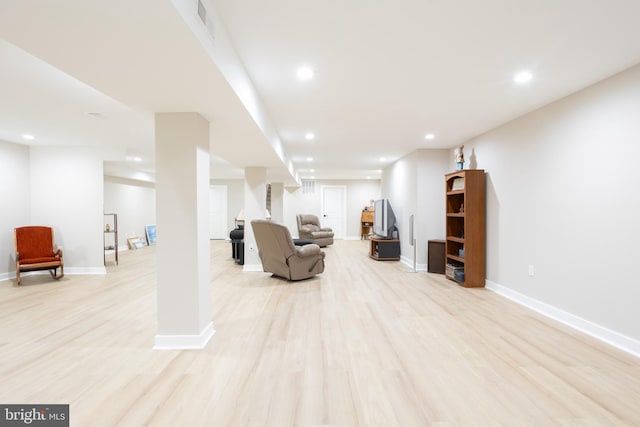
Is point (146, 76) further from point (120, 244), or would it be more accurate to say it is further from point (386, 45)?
point (120, 244)

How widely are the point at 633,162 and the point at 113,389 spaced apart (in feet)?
14.4

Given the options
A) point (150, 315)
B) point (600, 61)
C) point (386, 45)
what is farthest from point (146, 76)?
point (600, 61)

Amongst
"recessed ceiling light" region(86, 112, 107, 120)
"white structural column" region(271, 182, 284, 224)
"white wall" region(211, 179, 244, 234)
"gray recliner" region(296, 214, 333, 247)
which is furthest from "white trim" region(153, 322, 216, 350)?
"white wall" region(211, 179, 244, 234)

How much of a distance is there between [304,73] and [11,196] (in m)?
5.77

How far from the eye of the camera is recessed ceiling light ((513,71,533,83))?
8.75ft

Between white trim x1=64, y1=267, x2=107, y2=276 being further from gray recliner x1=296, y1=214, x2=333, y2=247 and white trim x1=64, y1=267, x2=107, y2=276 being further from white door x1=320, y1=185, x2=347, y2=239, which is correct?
white door x1=320, y1=185, x2=347, y2=239

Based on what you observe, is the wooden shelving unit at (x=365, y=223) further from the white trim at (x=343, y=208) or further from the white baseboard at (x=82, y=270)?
the white baseboard at (x=82, y=270)

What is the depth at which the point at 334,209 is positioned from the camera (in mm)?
11852

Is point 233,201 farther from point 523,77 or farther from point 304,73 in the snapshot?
point 523,77

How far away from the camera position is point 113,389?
197cm

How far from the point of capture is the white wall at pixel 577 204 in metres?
2.58

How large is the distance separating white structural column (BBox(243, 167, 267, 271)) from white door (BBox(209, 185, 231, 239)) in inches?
227

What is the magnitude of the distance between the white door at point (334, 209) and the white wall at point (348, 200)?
15 cm
